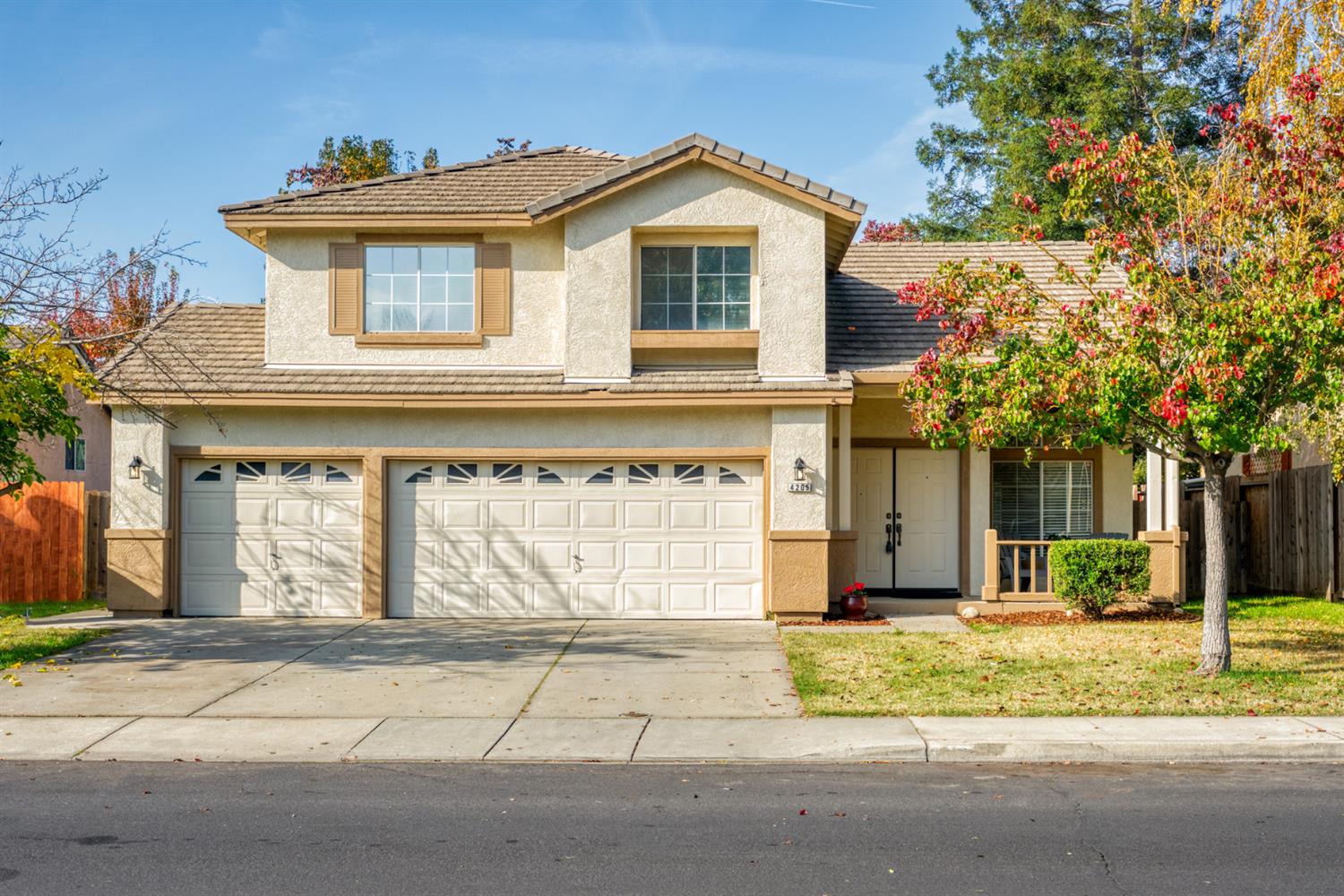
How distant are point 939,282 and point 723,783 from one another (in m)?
6.37

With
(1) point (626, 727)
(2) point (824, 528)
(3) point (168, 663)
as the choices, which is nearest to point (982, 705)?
(1) point (626, 727)

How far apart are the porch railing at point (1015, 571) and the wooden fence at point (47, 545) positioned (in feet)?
44.7

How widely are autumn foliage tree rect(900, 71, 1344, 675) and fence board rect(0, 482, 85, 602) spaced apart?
1401cm

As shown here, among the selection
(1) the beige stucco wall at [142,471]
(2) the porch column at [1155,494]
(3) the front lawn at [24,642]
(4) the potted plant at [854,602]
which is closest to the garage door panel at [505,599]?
(4) the potted plant at [854,602]

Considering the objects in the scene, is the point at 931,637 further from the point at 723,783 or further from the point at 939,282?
the point at 723,783

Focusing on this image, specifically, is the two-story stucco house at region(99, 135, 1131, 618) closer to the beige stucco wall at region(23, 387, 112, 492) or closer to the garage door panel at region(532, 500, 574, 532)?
the garage door panel at region(532, 500, 574, 532)

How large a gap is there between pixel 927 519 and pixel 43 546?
1387cm

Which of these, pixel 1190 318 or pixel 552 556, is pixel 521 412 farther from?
pixel 1190 318

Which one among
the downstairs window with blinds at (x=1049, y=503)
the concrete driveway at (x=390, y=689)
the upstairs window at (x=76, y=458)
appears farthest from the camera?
the upstairs window at (x=76, y=458)

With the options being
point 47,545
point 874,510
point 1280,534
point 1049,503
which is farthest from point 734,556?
point 47,545

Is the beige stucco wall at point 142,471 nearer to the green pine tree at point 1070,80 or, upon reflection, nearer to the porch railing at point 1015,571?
the porch railing at point 1015,571

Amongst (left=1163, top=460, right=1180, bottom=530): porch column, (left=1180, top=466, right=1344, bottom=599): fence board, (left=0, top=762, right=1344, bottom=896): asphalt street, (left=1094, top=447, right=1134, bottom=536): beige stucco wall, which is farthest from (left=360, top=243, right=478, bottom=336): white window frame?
(left=1180, top=466, right=1344, bottom=599): fence board

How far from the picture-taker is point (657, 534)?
16.2m

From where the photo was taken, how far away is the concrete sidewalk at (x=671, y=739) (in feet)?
29.1
